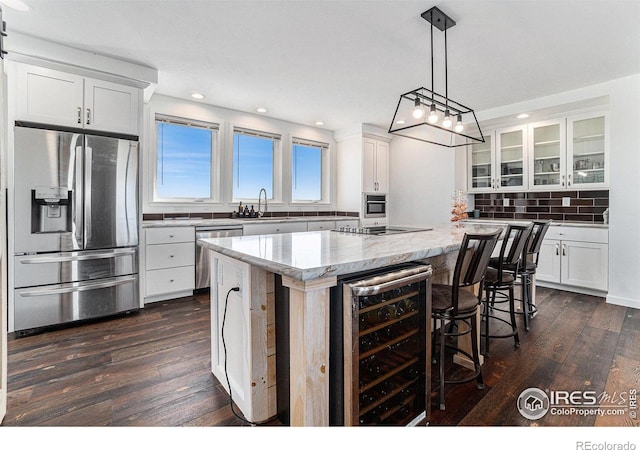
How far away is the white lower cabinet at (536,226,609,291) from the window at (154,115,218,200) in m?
4.67

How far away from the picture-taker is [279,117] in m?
5.07

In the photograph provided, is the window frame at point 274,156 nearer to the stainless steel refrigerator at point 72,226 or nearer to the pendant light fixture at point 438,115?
the stainless steel refrigerator at point 72,226

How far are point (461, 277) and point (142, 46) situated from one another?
10.5 ft

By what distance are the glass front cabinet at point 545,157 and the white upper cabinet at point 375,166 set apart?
4.76 ft

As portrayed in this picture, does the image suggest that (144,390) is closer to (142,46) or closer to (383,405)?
(383,405)

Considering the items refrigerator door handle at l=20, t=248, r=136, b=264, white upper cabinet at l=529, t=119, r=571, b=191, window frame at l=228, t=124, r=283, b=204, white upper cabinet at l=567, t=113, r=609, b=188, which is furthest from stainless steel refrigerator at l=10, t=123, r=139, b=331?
white upper cabinet at l=567, t=113, r=609, b=188

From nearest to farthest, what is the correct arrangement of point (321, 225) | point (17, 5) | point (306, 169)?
1. point (17, 5)
2. point (321, 225)
3. point (306, 169)

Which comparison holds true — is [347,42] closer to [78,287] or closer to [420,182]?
[78,287]

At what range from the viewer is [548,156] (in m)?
4.48

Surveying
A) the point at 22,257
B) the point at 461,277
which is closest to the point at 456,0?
the point at 461,277

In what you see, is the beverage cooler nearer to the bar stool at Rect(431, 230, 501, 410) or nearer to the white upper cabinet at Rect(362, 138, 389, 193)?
the bar stool at Rect(431, 230, 501, 410)

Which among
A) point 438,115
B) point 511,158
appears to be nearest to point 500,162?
point 511,158

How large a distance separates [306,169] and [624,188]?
4222 mm

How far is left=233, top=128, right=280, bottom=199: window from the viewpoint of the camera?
4.83 m
